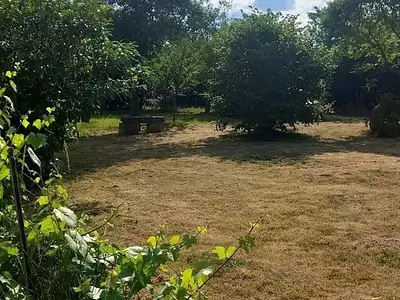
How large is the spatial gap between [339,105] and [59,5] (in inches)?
751

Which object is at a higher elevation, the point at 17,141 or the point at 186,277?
the point at 17,141

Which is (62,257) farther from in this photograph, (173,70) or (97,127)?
(173,70)

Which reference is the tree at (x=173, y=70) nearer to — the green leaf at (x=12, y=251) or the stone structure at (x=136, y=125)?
the stone structure at (x=136, y=125)

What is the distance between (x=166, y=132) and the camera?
14.9m

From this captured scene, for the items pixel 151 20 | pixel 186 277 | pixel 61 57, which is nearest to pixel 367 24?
pixel 151 20

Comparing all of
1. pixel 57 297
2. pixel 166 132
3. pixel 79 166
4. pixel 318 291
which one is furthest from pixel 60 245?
pixel 166 132

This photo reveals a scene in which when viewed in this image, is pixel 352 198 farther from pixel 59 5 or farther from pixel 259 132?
pixel 259 132

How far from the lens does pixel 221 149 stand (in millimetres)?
10680

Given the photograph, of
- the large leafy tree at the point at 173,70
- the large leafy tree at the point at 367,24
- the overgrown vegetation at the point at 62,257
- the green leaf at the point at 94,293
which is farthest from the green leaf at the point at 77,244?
the large leafy tree at the point at 173,70

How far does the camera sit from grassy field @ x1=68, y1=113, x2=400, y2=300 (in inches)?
141

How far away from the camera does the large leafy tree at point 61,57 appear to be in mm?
6172

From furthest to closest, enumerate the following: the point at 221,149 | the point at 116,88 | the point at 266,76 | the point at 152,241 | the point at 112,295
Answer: the point at 266,76 → the point at 221,149 → the point at 116,88 → the point at 152,241 → the point at 112,295

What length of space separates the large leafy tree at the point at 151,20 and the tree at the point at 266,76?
317cm

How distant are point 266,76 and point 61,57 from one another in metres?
7.02
